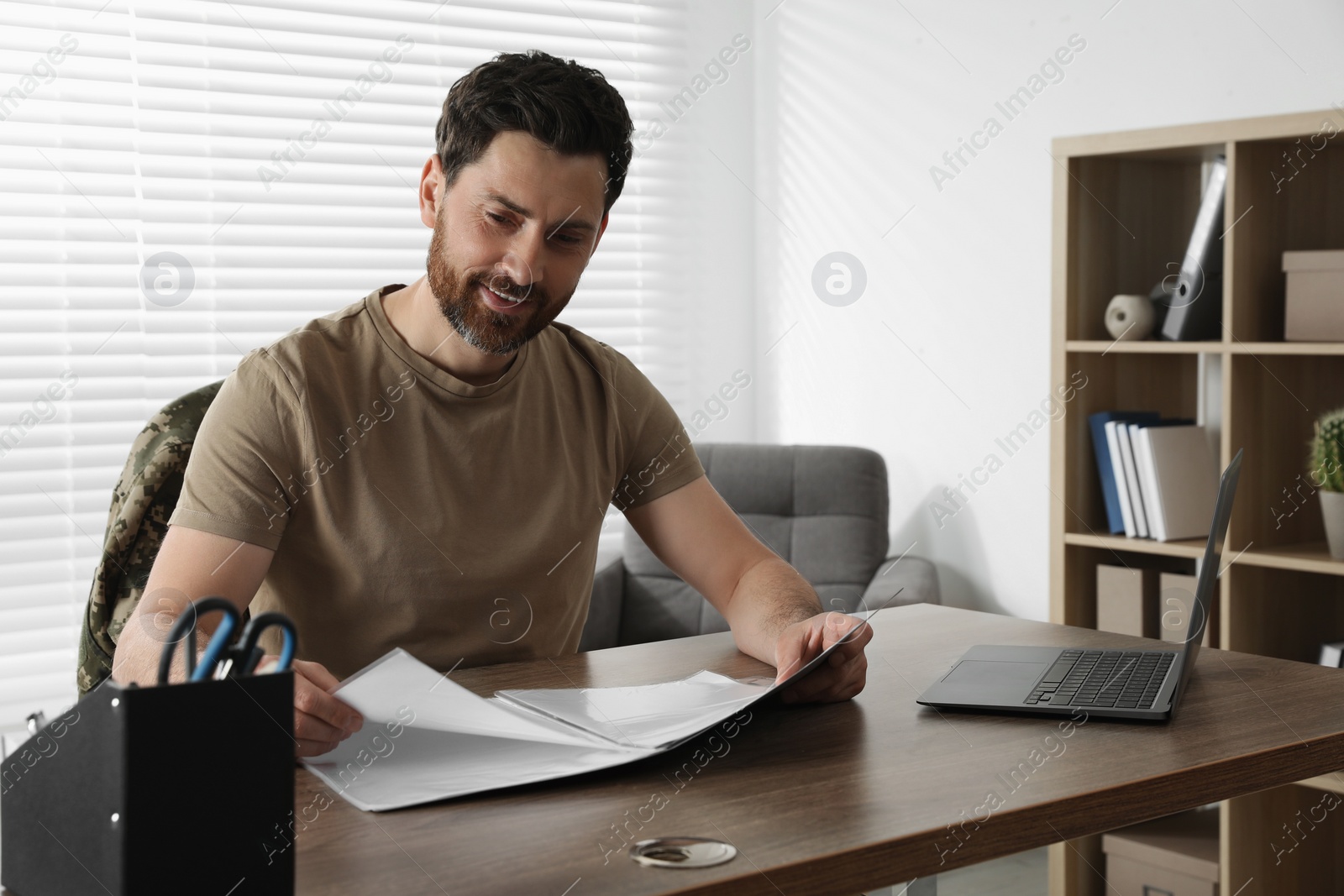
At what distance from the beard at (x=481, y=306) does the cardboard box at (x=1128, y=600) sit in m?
1.52

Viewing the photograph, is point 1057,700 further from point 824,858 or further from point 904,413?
point 904,413

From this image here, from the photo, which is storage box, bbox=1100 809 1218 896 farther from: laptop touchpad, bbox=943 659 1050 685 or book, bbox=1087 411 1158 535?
laptop touchpad, bbox=943 659 1050 685

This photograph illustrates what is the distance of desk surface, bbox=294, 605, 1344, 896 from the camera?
0.77 metres

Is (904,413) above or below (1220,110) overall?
below

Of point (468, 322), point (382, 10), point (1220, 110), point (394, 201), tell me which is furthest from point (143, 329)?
point (1220, 110)

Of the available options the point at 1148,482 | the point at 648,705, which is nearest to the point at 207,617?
the point at 648,705

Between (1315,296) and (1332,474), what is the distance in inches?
12.6

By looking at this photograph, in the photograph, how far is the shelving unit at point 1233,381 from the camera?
2.33m

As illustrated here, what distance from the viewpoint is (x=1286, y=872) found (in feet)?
7.79

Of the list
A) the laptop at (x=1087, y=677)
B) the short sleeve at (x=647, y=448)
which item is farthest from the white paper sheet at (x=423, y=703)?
the short sleeve at (x=647, y=448)

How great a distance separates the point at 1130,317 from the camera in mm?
2520

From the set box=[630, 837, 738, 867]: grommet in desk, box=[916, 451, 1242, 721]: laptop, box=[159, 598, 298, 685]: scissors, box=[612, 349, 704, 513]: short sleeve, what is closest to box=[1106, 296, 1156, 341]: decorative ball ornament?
box=[612, 349, 704, 513]: short sleeve

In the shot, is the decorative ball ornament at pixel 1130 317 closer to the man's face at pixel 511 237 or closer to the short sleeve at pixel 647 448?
the short sleeve at pixel 647 448

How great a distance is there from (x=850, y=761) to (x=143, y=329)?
2.64 meters
